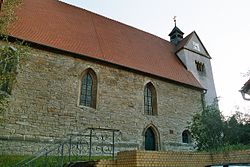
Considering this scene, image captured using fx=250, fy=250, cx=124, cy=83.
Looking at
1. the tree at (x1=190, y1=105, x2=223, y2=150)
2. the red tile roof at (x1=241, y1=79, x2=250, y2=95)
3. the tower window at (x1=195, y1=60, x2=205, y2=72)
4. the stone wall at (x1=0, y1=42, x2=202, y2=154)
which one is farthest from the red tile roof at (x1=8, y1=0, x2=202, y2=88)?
the red tile roof at (x1=241, y1=79, x2=250, y2=95)

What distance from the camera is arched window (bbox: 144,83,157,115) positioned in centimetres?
1524

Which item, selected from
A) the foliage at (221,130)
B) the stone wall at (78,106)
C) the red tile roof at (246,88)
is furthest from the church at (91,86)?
the red tile roof at (246,88)

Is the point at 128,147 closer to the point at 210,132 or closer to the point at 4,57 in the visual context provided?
the point at 210,132

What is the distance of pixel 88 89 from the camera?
13484 millimetres

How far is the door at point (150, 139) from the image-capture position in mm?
14461

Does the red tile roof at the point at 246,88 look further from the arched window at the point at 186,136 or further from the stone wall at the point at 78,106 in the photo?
the arched window at the point at 186,136

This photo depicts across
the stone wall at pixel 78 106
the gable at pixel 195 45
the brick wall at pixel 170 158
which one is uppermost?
the gable at pixel 195 45

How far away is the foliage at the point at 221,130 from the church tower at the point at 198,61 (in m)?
6.65

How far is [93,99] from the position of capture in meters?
13.3

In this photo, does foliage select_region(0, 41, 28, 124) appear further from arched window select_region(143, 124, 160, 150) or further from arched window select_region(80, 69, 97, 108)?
arched window select_region(143, 124, 160, 150)

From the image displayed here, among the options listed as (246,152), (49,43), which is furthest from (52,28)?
(246,152)

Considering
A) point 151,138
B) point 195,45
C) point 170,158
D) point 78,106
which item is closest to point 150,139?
point 151,138

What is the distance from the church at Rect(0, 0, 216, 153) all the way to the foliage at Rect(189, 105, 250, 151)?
3.16 metres

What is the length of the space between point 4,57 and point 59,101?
337cm
